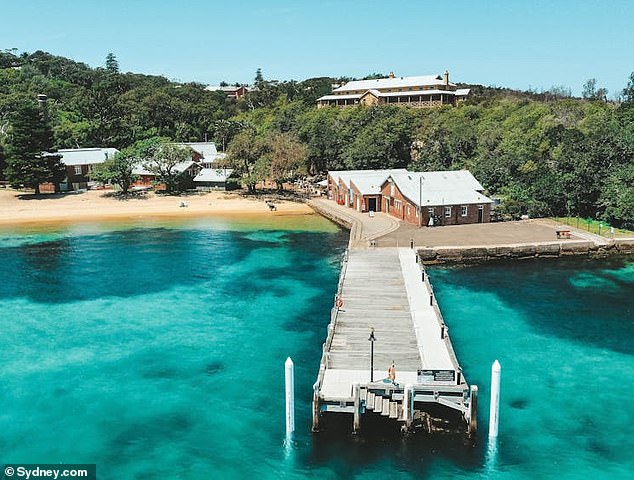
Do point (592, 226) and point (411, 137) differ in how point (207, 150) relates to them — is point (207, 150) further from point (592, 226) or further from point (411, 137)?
point (592, 226)

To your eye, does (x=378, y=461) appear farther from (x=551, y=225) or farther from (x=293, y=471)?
(x=551, y=225)

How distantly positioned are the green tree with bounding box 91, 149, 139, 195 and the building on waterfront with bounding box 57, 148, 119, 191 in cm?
434

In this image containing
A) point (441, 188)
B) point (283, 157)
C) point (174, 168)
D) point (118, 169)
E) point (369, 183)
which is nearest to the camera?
point (441, 188)

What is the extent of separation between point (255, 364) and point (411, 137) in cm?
6153

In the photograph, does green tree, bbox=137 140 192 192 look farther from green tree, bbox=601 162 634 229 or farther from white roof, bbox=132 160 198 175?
green tree, bbox=601 162 634 229

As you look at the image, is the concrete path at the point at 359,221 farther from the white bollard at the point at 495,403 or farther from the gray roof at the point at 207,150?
the gray roof at the point at 207,150

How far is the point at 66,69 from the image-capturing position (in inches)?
7564

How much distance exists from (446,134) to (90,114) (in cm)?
6045

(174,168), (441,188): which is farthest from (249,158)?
(441,188)

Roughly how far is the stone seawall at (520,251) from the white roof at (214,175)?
4119 cm

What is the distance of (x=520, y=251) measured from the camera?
45.5 metres

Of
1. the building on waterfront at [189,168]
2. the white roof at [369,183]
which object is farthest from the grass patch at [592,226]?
the building on waterfront at [189,168]

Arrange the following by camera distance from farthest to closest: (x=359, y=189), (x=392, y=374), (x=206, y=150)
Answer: (x=206, y=150), (x=359, y=189), (x=392, y=374)

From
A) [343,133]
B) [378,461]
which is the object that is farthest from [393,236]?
[343,133]
